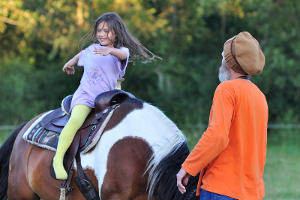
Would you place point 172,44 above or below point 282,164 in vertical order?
above

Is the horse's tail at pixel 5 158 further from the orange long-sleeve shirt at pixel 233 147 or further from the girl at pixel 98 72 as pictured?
the orange long-sleeve shirt at pixel 233 147

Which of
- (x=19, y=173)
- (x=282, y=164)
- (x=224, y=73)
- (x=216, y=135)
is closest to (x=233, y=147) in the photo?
(x=216, y=135)

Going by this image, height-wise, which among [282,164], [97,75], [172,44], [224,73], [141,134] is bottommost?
[282,164]

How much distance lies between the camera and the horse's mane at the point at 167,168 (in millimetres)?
3018

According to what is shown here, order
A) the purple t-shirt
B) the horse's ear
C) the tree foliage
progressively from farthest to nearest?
1. the tree foliage
2. the purple t-shirt
3. the horse's ear

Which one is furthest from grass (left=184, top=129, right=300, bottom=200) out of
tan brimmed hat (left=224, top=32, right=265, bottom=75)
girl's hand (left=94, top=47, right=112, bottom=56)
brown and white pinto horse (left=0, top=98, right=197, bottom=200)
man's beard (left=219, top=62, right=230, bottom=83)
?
tan brimmed hat (left=224, top=32, right=265, bottom=75)

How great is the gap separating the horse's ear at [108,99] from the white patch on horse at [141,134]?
190mm

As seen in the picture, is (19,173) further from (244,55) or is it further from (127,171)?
(244,55)

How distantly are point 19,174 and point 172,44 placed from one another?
15.3m

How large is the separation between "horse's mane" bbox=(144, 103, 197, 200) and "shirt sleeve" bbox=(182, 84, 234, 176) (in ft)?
1.51

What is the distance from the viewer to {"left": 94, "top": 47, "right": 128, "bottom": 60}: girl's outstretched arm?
3.29 m

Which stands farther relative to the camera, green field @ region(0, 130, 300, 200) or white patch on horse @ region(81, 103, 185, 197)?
green field @ region(0, 130, 300, 200)

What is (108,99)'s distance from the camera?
3.48 m

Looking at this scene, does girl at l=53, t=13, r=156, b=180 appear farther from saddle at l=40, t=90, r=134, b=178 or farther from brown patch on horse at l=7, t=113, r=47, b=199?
brown patch on horse at l=7, t=113, r=47, b=199
